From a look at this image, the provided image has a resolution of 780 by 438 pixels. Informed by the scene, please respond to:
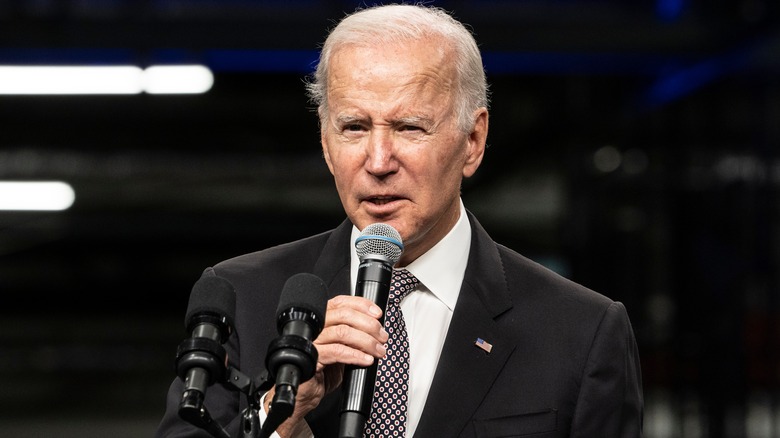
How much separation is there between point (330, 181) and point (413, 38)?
15.2 m

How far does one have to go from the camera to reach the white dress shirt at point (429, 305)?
73.2 inches

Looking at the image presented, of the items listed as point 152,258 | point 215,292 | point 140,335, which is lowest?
point 215,292

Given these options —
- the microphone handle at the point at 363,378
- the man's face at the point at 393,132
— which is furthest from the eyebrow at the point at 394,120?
the microphone handle at the point at 363,378

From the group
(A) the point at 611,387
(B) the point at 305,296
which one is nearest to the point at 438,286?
(A) the point at 611,387

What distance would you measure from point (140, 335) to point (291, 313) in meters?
21.5

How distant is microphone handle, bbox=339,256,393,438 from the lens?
138cm

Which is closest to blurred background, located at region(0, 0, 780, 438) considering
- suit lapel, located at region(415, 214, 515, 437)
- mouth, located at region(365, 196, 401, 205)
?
suit lapel, located at region(415, 214, 515, 437)

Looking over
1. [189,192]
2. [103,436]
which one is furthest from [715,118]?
[189,192]

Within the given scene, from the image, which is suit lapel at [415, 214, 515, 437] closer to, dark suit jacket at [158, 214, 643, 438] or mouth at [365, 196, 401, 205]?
dark suit jacket at [158, 214, 643, 438]

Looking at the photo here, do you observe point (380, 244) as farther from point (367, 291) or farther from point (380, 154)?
point (380, 154)

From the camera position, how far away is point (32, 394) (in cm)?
1786

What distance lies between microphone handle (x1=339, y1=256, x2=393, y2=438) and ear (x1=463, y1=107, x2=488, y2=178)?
55cm

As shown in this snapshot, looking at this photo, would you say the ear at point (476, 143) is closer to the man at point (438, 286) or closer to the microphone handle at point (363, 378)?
the man at point (438, 286)

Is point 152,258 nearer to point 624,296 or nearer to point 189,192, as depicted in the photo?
point 189,192
